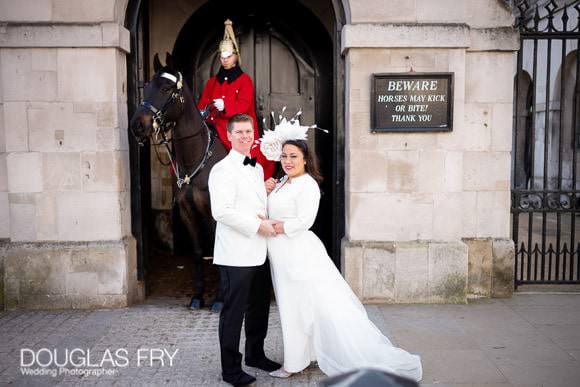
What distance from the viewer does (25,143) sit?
5676mm

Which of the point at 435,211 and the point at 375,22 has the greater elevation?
the point at 375,22

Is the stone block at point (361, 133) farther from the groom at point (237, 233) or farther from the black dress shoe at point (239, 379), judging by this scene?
the black dress shoe at point (239, 379)

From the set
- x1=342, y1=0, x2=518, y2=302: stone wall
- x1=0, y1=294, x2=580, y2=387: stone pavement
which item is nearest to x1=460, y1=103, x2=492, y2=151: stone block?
x1=342, y1=0, x2=518, y2=302: stone wall

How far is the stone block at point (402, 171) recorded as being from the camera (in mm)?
5754

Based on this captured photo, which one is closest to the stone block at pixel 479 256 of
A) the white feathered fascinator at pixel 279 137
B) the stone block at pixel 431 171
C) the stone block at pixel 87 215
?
the stone block at pixel 431 171

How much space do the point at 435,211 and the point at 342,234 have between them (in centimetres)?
113

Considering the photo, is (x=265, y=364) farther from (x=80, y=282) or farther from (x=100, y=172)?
(x=100, y=172)

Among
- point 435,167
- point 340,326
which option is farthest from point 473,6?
point 340,326

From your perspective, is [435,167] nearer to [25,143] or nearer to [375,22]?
[375,22]

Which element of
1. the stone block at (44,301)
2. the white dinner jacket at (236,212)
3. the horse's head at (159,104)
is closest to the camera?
the white dinner jacket at (236,212)

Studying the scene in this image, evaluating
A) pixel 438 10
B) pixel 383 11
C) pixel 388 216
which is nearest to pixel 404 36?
pixel 383 11

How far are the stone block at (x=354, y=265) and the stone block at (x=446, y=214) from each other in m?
0.91

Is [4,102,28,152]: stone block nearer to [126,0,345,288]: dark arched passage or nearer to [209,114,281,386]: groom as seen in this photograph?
[126,0,345,288]: dark arched passage

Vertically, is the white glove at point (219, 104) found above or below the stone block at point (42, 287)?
above
